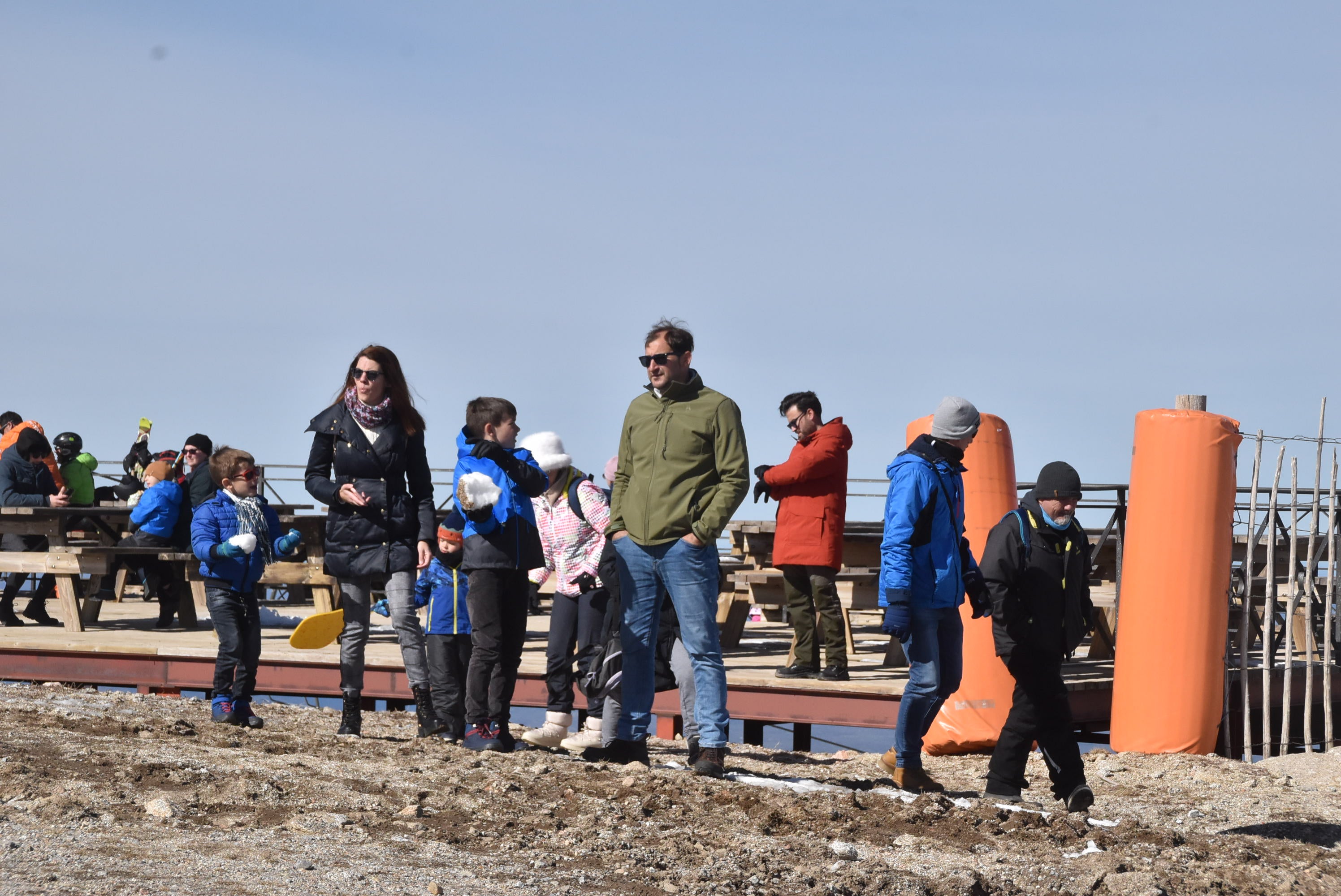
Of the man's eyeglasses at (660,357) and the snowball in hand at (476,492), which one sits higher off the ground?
the man's eyeglasses at (660,357)

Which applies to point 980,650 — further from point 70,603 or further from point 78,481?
point 78,481

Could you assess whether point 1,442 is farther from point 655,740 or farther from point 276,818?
point 276,818

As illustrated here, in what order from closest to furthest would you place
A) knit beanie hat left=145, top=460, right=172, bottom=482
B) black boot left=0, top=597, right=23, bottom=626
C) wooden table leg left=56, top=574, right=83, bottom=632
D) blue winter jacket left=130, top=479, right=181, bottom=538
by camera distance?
1. wooden table leg left=56, top=574, right=83, bottom=632
2. blue winter jacket left=130, top=479, right=181, bottom=538
3. black boot left=0, top=597, right=23, bottom=626
4. knit beanie hat left=145, top=460, right=172, bottom=482

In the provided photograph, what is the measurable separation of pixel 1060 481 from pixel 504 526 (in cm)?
219

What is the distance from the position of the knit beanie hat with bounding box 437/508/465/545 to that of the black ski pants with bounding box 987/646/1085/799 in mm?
2262

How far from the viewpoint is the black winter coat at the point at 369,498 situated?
6203mm

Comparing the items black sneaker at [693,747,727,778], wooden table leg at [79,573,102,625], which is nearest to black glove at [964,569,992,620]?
black sneaker at [693,747,727,778]

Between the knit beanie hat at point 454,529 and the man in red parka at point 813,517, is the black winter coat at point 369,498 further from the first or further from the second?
the man in red parka at point 813,517

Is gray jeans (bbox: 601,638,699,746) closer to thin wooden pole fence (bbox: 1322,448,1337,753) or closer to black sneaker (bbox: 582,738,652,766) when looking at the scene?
black sneaker (bbox: 582,738,652,766)

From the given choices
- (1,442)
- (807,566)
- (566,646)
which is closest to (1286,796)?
(807,566)

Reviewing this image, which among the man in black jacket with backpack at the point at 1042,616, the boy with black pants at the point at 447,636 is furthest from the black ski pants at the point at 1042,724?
the boy with black pants at the point at 447,636

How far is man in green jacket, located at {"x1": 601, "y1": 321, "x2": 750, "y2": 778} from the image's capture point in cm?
573

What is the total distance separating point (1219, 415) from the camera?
7531 mm

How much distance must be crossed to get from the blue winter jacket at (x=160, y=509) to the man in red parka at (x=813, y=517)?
16.7 feet
